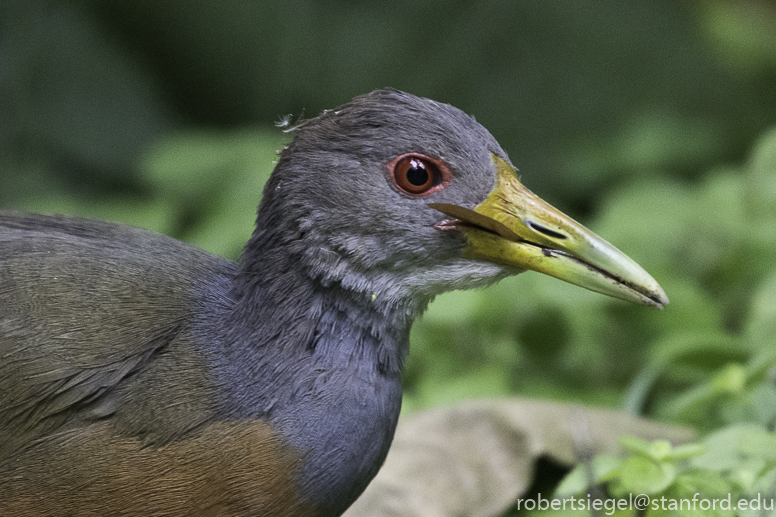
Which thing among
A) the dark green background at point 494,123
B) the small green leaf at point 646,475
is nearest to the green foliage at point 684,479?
the small green leaf at point 646,475

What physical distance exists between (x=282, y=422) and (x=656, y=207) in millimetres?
3762

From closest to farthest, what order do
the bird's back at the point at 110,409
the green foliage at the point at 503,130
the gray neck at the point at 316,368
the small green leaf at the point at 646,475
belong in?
the bird's back at the point at 110,409 → the gray neck at the point at 316,368 → the small green leaf at the point at 646,475 → the green foliage at the point at 503,130

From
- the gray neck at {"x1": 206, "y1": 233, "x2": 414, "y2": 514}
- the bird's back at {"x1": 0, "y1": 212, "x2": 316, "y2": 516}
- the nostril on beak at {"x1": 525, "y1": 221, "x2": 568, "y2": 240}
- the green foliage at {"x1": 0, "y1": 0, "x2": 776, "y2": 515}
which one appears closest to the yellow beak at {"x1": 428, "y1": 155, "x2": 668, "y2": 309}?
the nostril on beak at {"x1": 525, "y1": 221, "x2": 568, "y2": 240}

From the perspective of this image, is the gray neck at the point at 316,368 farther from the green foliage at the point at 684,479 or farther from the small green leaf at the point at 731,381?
the small green leaf at the point at 731,381

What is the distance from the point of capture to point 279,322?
6.88 ft

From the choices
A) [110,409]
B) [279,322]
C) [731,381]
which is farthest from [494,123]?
[110,409]

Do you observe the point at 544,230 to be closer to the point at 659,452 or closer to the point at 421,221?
the point at 421,221

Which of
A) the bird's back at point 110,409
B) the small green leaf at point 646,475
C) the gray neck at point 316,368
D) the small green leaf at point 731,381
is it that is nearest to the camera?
the bird's back at point 110,409

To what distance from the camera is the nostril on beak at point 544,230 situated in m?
2.07

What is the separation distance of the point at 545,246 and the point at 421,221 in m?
0.34

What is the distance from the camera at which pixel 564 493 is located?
97.0 inches

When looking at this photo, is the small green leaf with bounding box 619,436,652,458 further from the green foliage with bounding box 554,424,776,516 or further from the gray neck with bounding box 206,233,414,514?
the gray neck with bounding box 206,233,414,514

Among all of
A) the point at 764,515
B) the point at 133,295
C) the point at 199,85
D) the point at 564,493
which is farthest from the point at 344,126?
the point at 199,85

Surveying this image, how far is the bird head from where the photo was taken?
6.70 ft
